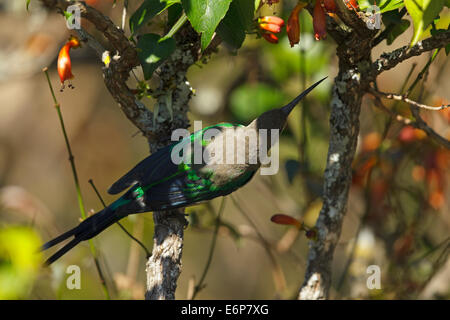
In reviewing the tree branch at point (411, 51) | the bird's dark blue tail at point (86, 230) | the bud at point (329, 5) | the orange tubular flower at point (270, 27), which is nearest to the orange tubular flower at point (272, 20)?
the orange tubular flower at point (270, 27)

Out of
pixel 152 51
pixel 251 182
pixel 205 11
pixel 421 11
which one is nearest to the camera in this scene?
pixel 421 11

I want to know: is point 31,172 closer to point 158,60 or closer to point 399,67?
point 399,67

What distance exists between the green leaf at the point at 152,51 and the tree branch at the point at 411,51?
0.96m

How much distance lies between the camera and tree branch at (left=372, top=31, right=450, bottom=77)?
2314 millimetres

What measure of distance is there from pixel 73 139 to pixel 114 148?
0.53 m

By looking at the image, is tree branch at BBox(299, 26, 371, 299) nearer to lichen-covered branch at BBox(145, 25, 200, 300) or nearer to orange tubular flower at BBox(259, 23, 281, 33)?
orange tubular flower at BBox(259, 23, 281, 33)

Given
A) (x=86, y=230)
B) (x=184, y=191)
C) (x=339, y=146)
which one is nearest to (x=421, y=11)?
(x=339, y=146)

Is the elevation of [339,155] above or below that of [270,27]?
below

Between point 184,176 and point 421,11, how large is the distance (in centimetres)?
148

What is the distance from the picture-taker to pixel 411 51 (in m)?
2.38

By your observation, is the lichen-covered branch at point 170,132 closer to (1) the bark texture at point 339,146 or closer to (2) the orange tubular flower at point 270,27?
(2) the orange tubular flower at point 270,27

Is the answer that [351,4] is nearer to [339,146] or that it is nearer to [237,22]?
[237,22]

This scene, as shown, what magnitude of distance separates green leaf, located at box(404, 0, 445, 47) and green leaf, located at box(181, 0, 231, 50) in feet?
2.12

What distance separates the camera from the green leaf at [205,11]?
2039 mm
